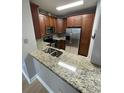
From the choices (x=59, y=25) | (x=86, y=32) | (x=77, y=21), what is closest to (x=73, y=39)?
(x=86, y=32)

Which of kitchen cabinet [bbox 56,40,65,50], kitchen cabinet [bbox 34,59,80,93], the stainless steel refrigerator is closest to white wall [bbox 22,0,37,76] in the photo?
kitchen cabinet [bbox 34,59,80,93]

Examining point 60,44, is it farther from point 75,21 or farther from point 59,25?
point 75,21

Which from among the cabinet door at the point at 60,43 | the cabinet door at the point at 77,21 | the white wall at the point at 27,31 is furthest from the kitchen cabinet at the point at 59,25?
the white wall at the point at 27,31

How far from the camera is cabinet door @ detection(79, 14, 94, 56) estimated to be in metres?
3.26

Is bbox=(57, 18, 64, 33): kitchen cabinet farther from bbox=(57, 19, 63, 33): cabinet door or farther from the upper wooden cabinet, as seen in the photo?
the upper wooden cabinet

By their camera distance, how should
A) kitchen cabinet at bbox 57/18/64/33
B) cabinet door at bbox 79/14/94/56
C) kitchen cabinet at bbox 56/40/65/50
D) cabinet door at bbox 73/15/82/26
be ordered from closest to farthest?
1. cabinet door at bbox 79/14/94/56
2. cabinet door at bbox 73/15/82/26
3. kitchen cabinet at bbox 56/40/65/50
4. kitchen cabinet at bbox 57/18/64/33

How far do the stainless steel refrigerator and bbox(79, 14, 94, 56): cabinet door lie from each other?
206 mm

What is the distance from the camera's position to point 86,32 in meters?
3.45

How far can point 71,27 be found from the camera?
3943 mm
